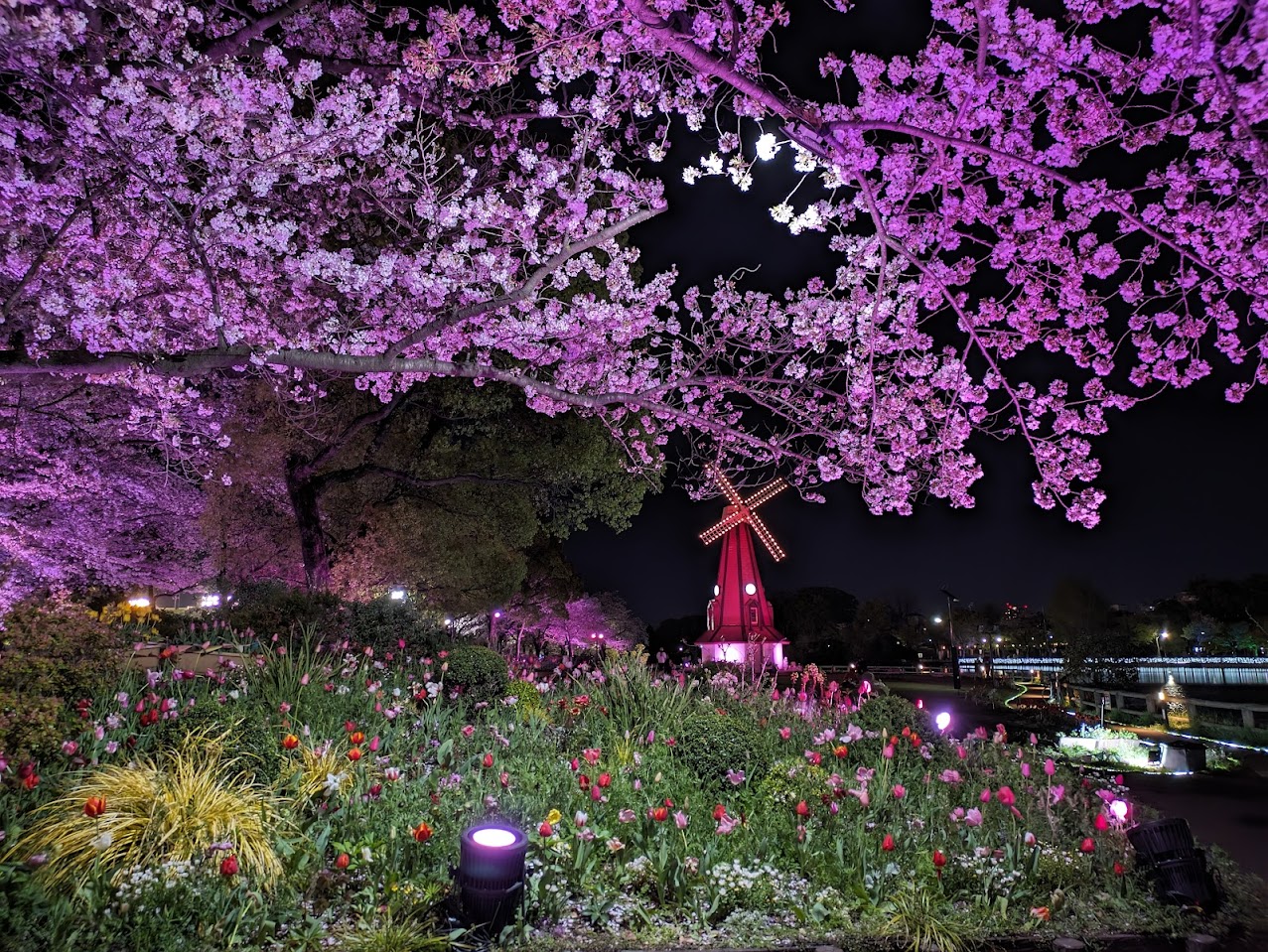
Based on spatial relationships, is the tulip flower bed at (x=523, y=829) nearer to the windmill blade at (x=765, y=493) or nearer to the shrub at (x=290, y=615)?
the shrub at (x=290, y=615)

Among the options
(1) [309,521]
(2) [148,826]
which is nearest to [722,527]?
(1) [309,521]

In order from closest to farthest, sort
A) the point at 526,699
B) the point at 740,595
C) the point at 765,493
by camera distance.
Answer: the point at 526,699 → the point at 740,595 → the point at 765,493

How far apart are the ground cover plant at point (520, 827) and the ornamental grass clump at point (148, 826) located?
0.01 meters

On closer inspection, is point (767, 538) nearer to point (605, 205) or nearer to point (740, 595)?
point (740, 595)

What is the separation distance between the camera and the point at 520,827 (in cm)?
546

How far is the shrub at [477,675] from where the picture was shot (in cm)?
965

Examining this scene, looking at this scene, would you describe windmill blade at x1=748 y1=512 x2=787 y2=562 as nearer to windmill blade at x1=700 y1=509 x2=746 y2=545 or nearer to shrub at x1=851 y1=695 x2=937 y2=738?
windmill blade at x1=700 y1=509 x2=746 y2=545

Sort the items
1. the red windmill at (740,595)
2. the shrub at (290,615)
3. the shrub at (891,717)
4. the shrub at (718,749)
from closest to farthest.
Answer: the shrub at (718,749)
the shrub at (891,717)
the shrub at (290,615)
the red windmill at (740,595)

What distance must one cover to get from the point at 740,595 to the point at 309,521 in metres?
13.5

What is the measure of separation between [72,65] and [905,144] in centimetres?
735

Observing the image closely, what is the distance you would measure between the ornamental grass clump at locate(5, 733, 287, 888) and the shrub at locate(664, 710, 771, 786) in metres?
3.48

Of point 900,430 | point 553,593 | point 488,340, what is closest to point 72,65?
point 488,340

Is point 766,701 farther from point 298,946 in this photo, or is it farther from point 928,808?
point 298,946

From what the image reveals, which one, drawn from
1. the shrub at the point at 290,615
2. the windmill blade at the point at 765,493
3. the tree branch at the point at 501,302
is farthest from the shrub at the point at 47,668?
the windmill blade at the point at 765,493
